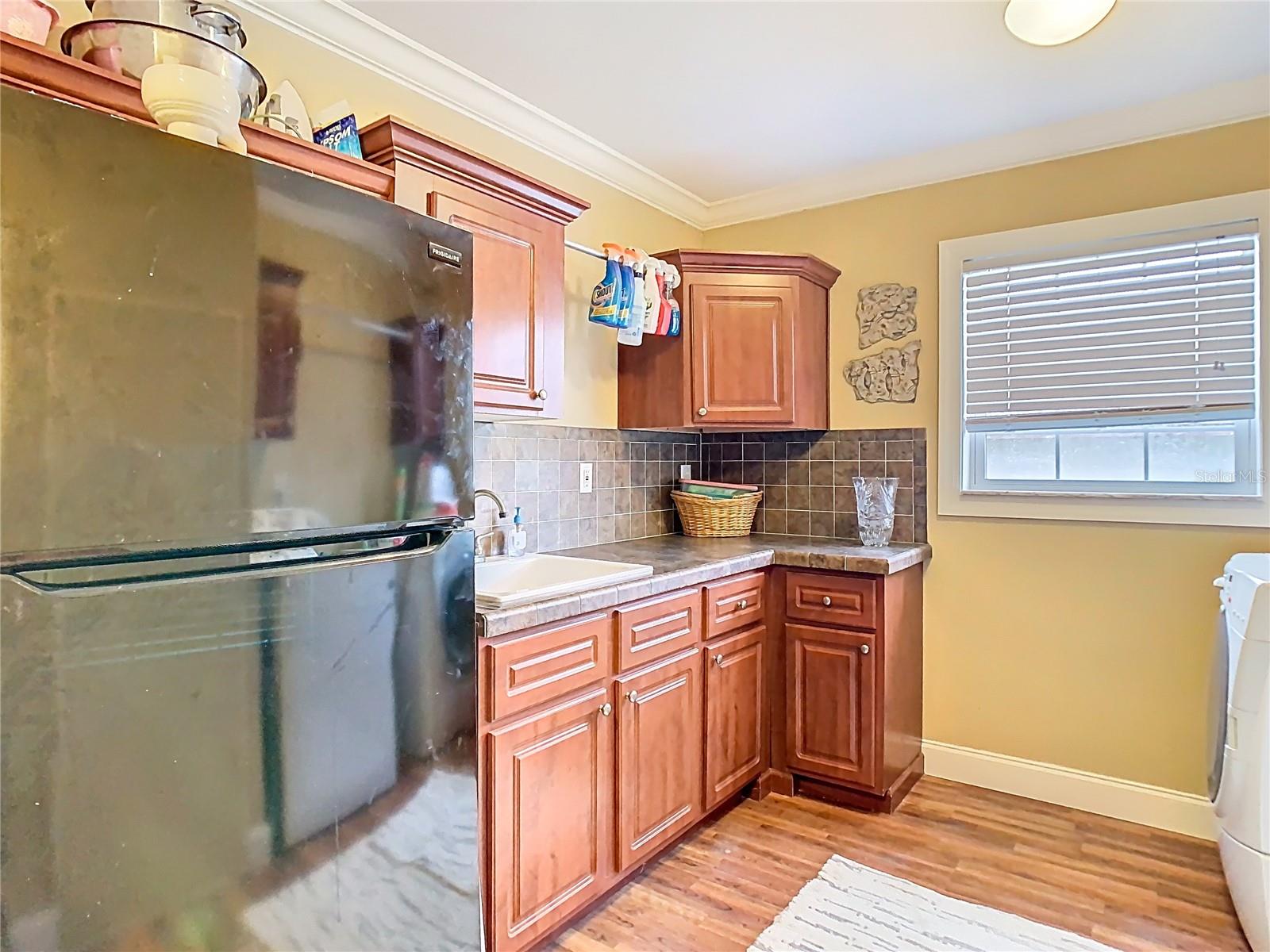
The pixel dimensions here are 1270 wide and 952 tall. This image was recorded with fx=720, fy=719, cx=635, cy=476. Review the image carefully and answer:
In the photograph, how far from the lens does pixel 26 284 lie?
2.55ft

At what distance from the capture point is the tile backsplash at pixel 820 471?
295cm

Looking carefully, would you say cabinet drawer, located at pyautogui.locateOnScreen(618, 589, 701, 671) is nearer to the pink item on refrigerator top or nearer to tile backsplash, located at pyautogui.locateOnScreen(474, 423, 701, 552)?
tile backsplash, located at pyautogui.locateOnScreen(474, 423, 701, 552)

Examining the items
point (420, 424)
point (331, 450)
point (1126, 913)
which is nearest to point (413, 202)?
point (420, 424)

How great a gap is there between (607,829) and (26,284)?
1738 mm

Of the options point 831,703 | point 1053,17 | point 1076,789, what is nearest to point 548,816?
point 831,703

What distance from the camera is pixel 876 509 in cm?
283

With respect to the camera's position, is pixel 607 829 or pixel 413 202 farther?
pixel 607 829

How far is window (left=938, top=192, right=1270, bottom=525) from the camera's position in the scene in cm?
236

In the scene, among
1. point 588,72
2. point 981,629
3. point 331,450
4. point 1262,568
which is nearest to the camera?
point 331,450

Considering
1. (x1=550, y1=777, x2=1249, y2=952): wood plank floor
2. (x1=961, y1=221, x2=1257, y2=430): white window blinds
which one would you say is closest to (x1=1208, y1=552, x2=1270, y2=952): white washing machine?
(x1=550, y1=777, x2=1249, y2=952): wood plank floor

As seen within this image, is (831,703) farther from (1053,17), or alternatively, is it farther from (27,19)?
(27,19)

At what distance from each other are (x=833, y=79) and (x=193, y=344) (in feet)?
6.87

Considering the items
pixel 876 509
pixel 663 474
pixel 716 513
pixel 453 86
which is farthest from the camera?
pixel 663 474

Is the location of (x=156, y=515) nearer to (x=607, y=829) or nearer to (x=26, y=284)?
(x=26, y=284)
